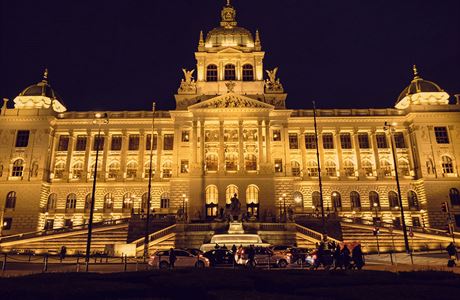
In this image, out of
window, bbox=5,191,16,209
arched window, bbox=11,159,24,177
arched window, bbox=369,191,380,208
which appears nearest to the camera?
window, bbox=5,191,16,209

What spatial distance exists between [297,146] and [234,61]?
20101 millimetres

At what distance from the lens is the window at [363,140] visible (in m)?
66.6

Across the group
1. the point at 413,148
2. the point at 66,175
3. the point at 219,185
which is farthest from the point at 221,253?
the point at 413,148

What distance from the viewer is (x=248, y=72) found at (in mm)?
70312

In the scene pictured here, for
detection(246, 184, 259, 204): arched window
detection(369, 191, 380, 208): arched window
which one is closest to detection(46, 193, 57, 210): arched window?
detection(246, 184, 259, 204): arched window

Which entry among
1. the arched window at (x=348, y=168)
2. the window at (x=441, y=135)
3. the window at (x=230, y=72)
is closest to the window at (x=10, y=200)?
the window at (x=230, y=72)

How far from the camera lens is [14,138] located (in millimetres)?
63094

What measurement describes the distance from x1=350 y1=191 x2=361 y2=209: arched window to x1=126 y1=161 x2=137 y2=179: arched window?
124ft

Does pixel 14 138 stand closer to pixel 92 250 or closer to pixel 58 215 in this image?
pixel 58 215

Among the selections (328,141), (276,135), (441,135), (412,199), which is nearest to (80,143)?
(276,135)

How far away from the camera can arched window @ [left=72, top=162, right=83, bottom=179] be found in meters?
64.5

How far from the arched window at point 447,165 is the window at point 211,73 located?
1673 inches

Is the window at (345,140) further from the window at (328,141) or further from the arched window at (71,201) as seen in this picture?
the arched window at (71,201)

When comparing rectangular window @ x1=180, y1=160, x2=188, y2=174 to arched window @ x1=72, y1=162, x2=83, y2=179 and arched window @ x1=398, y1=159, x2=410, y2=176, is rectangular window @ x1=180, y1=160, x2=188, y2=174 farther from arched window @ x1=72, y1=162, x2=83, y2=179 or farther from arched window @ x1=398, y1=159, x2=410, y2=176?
arched window @ x1=398, y1=159, x2=410, y2=176
